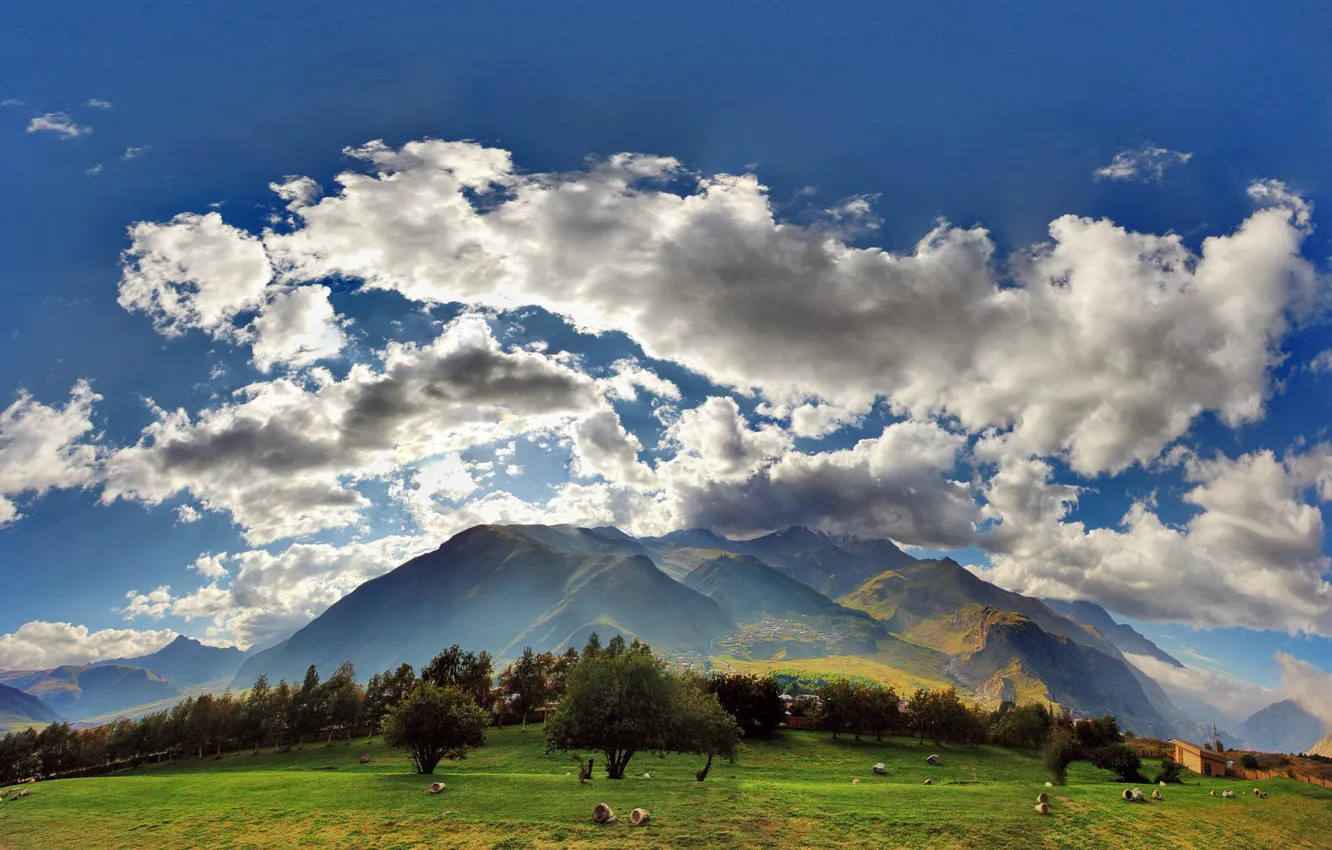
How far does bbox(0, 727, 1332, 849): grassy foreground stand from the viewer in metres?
48.3

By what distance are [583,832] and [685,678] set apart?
33.6 metres

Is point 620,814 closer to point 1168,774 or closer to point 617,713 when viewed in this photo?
point 617,713

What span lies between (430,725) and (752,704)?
63.7 meters

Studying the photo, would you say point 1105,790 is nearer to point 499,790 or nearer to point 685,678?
point 685,678

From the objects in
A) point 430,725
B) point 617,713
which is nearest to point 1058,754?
point 617,713

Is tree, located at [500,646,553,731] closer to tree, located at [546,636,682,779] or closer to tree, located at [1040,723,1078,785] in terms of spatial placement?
tree, located at [546,636,682,779]

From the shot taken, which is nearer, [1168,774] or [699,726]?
[699,726]

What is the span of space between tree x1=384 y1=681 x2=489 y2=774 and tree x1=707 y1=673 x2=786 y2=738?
53.8m

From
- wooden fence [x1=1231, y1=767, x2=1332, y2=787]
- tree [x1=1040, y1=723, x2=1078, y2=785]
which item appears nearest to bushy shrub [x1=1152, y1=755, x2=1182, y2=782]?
wooden fence [x1=1231, y1=767, x2=1332, y2=787]

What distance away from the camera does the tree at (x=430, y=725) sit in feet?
244

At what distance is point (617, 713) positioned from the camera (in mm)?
67438

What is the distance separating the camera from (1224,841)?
57281 millimetres

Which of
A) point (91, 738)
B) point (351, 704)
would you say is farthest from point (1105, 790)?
point (91, 738)

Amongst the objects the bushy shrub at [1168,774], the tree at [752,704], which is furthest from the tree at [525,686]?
the bushy shrub at [1168,774]
